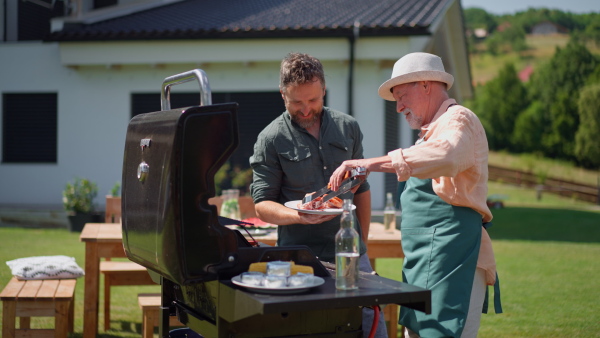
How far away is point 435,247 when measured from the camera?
2854 mm

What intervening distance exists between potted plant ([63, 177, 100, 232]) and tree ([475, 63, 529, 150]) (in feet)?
136

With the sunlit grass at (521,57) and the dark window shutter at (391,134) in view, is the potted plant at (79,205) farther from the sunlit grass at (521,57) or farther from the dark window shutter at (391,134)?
the sunlit grass at (521,57)

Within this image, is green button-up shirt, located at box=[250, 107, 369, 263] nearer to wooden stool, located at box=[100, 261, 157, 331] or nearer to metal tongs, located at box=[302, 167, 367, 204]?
metal tongs, located at box=[302, 167, 367, 204]

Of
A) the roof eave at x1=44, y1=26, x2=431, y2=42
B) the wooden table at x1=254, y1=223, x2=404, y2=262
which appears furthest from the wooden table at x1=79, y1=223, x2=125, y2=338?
the roof eave at x1=44, y1=26, x2=431, y2=42

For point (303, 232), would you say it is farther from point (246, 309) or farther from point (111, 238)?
point (111, 238)

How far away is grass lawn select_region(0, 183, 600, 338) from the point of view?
628 centimetres

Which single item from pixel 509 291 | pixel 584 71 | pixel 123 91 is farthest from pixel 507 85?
pixel 509 291

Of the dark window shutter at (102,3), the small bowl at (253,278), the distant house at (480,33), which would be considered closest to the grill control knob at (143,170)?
the small bowl at (253,278)

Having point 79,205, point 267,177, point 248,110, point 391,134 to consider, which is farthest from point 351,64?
point 267,177

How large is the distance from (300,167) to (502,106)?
52402 millimetres

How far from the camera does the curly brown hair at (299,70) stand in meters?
3.38

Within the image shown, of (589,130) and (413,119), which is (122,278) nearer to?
(413,119)

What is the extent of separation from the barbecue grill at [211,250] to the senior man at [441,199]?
347 millimetres

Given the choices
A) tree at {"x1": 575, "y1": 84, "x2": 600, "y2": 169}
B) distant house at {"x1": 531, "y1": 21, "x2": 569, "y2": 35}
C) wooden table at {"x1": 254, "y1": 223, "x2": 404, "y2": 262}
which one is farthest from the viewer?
distant house at {"x1": 531, "y1": 21, "x2": 569, "y2": 35}
